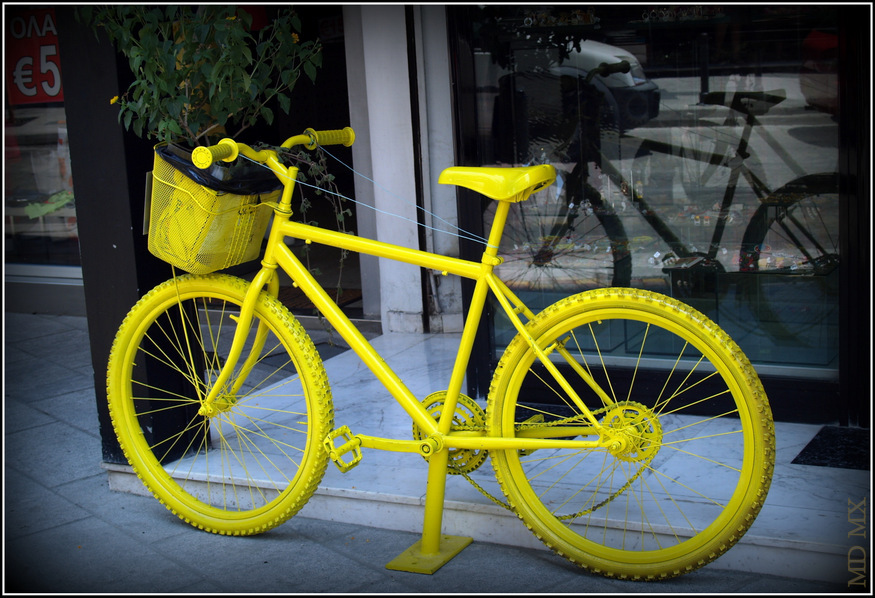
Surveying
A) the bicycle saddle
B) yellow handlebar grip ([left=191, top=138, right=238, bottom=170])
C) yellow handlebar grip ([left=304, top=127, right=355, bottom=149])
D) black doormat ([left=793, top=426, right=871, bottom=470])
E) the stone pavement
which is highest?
yellow handlebar grip ([left=304, top=127, right=355, bottom=149])

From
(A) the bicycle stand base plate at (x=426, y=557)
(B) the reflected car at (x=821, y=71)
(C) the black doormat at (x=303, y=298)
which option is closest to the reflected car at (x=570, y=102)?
(B) the reflected car at (x=821, y=71)

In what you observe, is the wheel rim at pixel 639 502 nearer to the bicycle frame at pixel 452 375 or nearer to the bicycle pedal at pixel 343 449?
the bicycle frame at pixel 452 375

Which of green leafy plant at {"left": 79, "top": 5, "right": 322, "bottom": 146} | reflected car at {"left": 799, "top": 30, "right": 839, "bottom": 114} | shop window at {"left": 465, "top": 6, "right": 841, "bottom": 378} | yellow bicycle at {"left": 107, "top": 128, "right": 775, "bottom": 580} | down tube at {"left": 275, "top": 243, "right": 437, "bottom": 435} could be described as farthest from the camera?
shop window at {"left": 465, "top": 6, "right": 841, "bottom": 378}

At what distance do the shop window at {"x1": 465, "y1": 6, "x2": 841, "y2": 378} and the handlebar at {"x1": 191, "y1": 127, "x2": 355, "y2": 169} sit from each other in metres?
1.10

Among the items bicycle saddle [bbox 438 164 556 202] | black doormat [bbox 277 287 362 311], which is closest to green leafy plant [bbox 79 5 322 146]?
bicycle saddle [bbox 438 164 556 202]

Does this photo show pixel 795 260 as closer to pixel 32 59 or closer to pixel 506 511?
pixel 506 511

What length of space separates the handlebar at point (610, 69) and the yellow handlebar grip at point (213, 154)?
1873 millimetres

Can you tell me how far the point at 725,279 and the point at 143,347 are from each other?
2590mm

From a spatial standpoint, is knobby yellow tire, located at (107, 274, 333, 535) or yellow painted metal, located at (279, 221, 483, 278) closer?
yellow painted metal, located at (279, 221, 483, 278)

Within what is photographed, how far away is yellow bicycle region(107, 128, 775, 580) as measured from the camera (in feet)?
8.68

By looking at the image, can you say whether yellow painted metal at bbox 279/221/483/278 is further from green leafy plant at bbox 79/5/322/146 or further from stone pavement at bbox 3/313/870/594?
stone pavement at bbox 3/313/870/594

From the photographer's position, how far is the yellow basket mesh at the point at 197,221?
2951 mm

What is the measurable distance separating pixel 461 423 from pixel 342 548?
2.14 ft

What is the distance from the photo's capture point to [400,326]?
231 inches
